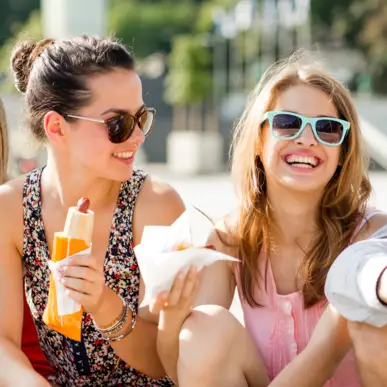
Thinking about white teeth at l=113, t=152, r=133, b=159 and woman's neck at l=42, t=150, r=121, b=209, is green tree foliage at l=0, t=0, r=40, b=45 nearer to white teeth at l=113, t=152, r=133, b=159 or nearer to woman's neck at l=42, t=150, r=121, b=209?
woman's neck at l=42, t=150, r=121, b=209

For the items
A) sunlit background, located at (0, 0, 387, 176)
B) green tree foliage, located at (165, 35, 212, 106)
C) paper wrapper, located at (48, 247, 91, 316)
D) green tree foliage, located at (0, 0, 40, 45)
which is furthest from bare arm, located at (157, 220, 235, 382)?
green tree foliage, located at (0, 0, 40, 45)

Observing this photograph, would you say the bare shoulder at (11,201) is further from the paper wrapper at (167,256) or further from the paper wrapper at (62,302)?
the paper wrapper at (167,256)

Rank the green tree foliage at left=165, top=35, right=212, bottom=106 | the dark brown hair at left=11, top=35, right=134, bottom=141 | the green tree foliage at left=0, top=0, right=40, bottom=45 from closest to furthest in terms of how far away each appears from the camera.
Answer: the dark brown hair at left=11, top=35, right=134, bottom=141, the green tree foliage at left=165, top=35, right=212, bottom=106, the green tree foliage at left=0, top=0, right=40, bottom=45

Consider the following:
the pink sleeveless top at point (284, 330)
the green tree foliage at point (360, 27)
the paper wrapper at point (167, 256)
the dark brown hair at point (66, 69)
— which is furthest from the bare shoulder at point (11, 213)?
the green tree foliage at point (360, 27)

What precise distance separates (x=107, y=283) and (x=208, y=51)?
29.9m

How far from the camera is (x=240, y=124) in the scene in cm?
353

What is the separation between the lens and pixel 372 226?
3.13 m

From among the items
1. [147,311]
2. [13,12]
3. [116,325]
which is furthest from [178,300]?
[13,12]

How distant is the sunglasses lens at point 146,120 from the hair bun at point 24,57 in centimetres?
48

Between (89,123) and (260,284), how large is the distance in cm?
91

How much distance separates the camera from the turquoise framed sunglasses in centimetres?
315

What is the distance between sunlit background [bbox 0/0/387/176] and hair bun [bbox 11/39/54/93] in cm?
17

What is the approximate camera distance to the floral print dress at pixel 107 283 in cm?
309

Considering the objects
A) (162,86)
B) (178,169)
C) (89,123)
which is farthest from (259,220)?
(162,86)
